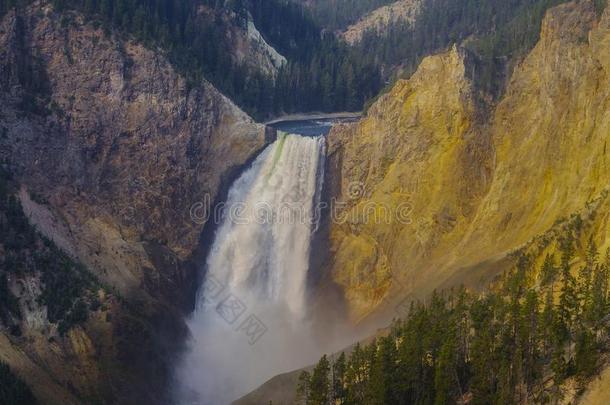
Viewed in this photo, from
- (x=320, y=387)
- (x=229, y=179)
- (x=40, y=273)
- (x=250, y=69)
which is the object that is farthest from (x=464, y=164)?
(x=250, y=69)

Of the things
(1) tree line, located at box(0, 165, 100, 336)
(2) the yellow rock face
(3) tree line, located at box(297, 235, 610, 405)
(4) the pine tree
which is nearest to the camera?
(3) tree line, located at box(297, 235, 610, 405)

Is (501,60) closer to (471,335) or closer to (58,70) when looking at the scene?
(471,335)

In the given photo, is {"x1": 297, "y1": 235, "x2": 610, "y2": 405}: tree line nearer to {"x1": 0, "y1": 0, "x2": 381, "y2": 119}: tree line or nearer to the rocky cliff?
the rocky cliff

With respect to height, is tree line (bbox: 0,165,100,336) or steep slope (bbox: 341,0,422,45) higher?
tree line (bbox: 0,165,100,336)

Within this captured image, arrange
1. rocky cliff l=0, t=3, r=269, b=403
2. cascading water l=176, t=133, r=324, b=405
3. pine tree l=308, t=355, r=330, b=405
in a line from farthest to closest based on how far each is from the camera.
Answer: cascading water l=176, t=133, r=324, b=405 → rocky cliff l=0, t=3, r=269, b=403 → pine tree l=308, t=355, r=330, b=405

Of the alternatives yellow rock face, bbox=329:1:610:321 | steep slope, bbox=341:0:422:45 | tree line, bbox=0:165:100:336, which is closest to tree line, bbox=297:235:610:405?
yellow rock face, bbox=329:1:610:321

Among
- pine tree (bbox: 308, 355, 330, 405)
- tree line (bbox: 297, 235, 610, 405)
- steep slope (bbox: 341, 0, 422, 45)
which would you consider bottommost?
steep slope (bbox: 341, 0, 422, 45)

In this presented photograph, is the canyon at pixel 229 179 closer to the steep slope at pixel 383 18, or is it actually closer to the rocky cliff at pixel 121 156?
the rocky cliff at pixel 121 156
